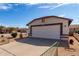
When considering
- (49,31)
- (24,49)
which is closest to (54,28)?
(49,31)

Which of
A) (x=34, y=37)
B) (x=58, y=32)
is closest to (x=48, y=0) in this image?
(x=58, y=32)

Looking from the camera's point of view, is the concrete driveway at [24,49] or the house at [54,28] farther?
the house at [54,28]

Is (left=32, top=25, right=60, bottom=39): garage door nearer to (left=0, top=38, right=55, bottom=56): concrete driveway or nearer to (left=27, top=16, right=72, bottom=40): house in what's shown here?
(left=27, top=16, right=72, bottom=40): house

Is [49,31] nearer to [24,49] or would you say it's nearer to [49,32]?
[49,32]

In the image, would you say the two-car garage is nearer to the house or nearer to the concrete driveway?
the house

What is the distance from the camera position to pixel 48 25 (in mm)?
7781

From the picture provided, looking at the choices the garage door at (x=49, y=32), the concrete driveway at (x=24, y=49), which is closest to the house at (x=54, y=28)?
the garage door at (x=49, y=32)

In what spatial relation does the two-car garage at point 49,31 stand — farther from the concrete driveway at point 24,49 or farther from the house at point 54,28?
the concrete driveway at point 24,49

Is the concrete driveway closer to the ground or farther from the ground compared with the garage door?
closer to the ground

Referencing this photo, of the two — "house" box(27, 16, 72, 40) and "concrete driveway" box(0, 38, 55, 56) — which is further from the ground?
"house" box(27, 16, 72, 40)

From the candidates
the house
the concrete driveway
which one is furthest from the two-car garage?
the concrete driveway

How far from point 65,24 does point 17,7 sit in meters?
3.88

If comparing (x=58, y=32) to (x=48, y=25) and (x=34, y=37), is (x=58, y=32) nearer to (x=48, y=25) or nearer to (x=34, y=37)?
(x=48, y=25)

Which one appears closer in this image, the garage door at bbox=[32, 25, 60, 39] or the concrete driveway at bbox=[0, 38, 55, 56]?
the concrete driveway at bbox=[0, 38, 55, 56]
